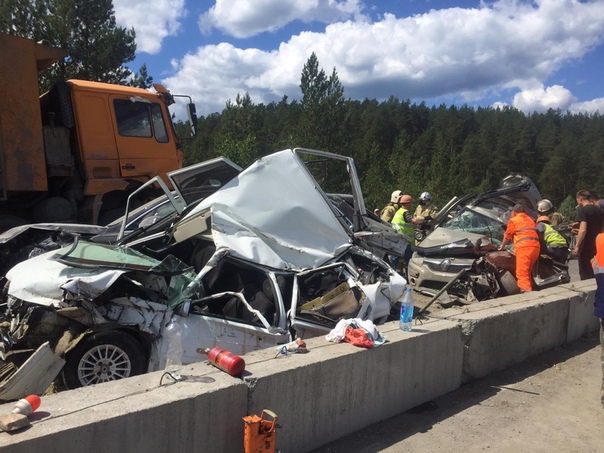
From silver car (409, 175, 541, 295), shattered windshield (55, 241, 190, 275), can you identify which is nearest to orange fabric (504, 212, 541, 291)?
silver car (409, 175, 541, 295)

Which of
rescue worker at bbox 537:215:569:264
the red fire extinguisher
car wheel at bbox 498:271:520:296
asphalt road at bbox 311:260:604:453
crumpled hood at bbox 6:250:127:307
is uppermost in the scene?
crumpled hood at bbox 6:250:127:307

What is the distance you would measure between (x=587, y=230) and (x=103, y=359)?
7.13 m

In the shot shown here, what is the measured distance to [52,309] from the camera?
13.0 ft

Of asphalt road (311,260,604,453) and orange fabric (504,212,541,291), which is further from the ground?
orange fabric (504,212,541,291)

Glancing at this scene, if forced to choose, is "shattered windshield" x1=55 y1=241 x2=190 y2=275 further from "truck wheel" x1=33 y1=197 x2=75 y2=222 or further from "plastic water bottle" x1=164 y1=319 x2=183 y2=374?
"truck wheel" x1=33 y1=197 x2=75 y2=222

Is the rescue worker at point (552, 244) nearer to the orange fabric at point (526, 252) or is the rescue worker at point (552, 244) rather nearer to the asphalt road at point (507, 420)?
the orange fabric at point (526, 252)

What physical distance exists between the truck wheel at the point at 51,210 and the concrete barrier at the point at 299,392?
6.10 m

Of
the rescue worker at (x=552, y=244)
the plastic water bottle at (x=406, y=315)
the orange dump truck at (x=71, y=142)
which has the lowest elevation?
the rescue worker at (x=552, y=244)

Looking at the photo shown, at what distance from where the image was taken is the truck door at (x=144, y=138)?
8891 mm

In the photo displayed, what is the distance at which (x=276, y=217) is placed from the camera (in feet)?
17.6

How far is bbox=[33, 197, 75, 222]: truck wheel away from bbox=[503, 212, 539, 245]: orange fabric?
6706mm

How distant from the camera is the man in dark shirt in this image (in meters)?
7.97

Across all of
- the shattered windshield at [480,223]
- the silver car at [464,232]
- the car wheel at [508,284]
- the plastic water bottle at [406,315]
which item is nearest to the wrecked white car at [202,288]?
the plastic water bottle at [406,315]

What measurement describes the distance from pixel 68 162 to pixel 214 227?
4.79 metres
